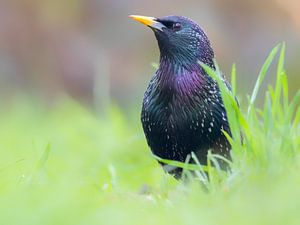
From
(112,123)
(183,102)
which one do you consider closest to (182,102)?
(183,102)

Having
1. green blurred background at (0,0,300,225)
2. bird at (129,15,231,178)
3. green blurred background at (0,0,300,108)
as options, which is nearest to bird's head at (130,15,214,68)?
bird at (129,15,231,178)

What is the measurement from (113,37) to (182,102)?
18.0 ft

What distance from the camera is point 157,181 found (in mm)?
5578

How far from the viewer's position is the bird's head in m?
4.98

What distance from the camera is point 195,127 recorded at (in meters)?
4.75

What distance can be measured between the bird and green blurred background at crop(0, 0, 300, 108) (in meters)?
4.80

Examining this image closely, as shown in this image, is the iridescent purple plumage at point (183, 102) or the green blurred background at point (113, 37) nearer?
the iridescent purple plumage at point (183, 102)

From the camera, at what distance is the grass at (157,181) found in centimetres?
312

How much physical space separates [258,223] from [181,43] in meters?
2.11

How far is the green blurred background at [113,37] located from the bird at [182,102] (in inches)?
189

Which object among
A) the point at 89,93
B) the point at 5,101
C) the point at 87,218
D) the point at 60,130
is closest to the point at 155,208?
the point at 87,218

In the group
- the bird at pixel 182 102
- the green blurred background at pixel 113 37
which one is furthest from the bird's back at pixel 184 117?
the green blurred background at pixel 113 37

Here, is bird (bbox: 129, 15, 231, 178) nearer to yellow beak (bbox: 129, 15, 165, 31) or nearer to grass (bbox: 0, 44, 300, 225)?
yellow beak (bbox: 129, 15, 165, 31)

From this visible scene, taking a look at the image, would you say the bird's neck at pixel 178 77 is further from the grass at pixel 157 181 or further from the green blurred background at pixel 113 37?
the green blurred background at pixel 113 37
